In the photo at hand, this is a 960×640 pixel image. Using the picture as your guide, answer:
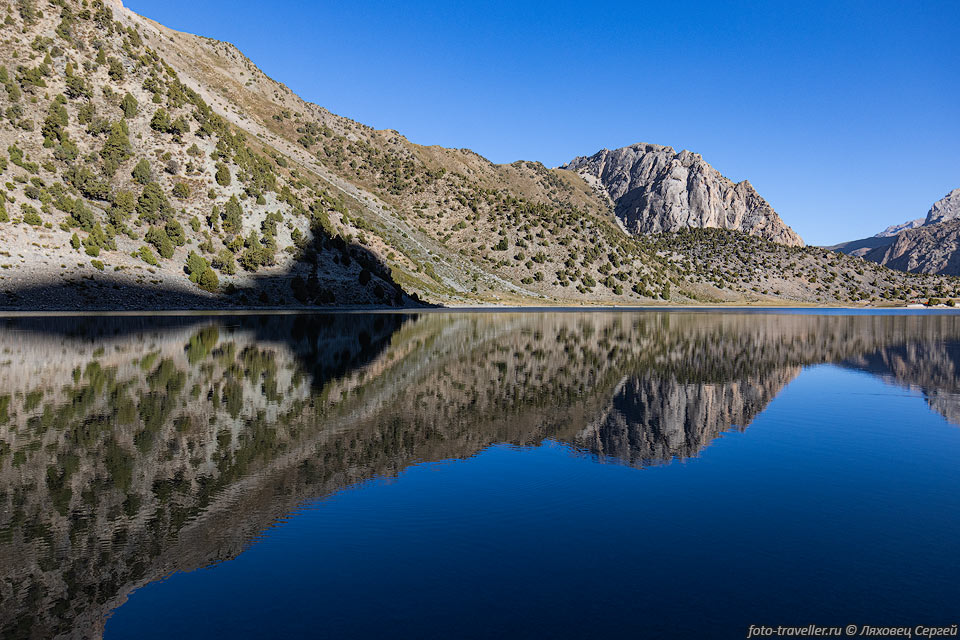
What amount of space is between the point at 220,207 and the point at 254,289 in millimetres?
16534

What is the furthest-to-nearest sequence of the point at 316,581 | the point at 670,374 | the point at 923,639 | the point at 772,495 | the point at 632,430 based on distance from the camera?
1. the point at 670,374
2. the point at 632,430
3. the point at 772,495
4. the point at 316,581
5. the point at 923,639

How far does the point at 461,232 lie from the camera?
14262 centimetres

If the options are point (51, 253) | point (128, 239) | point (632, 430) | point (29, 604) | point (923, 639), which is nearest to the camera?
point (923, 639)

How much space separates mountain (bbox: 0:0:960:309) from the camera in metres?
74.8

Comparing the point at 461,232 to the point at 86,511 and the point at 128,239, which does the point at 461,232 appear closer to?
the point at 128,239

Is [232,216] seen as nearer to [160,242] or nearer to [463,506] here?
[160,242]

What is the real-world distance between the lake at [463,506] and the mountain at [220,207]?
60831 mm

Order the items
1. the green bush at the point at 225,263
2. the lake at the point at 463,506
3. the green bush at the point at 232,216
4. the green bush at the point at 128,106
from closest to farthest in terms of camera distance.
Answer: the lake at the point at 463,506, the green bush at the point at 225,263, the green bush at the point at 232,216, the green bush at the point at 128,106

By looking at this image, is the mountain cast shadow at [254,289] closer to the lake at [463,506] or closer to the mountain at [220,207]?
the mountain at [220,207]

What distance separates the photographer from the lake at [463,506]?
21.9 feet

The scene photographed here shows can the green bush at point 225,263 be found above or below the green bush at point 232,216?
below

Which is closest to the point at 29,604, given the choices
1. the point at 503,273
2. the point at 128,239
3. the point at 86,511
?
the point at 86,511

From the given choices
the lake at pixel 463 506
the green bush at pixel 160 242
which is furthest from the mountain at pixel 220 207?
the lake at pixel 463 506

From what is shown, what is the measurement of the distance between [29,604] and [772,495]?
1096 centimetres
